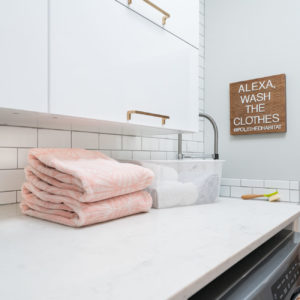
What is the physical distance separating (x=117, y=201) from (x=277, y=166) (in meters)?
1.06

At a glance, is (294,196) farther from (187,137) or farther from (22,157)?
(22,157)

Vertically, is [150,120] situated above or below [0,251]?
above

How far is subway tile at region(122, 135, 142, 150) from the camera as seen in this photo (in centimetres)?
147

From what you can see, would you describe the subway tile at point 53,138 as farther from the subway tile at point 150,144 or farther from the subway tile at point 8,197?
the subway tile at point 150,144

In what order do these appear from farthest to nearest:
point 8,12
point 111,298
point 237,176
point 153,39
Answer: point 237,176, point 153,39, point 8,12, point 111,298

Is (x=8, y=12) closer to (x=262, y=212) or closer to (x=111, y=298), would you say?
(x=111, y=298)

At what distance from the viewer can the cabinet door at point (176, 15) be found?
1.05 metres

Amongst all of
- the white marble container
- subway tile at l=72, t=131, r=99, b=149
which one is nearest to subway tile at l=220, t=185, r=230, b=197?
the white marble container

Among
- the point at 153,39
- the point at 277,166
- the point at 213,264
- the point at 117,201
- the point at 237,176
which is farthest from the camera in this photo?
the point at 237,176

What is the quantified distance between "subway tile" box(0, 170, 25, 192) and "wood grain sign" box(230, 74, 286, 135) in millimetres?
1204

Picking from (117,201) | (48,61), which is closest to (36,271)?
(117,201)

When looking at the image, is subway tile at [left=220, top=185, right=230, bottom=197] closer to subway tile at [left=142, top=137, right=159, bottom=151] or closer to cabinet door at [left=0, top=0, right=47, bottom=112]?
subway tile at [left=142, top=137, right=159, bottom=151]

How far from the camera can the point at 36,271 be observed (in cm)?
50

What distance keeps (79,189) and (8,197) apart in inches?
16.3
